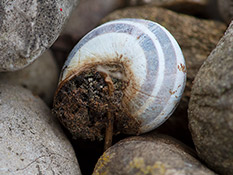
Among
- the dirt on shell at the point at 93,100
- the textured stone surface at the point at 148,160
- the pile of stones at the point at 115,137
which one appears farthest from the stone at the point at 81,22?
the textured stone surface at the point at 148,160

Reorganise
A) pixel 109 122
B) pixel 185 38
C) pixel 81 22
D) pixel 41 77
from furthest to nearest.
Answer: pixel 81 22, pixel 41 77, pixel 185 38, pixel 109 122

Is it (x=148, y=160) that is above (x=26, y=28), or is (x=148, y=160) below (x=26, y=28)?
below

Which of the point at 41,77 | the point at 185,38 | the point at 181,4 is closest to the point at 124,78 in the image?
the point at 185,38

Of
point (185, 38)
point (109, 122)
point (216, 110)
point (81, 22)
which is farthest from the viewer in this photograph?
point (81, 22)

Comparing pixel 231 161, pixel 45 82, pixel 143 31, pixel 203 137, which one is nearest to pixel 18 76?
pixel 45 82

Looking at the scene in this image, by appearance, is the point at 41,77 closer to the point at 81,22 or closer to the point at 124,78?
the point at 81,22

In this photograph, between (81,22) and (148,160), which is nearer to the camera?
(148,160)

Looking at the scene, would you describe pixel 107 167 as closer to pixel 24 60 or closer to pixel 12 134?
pixel 12 134
